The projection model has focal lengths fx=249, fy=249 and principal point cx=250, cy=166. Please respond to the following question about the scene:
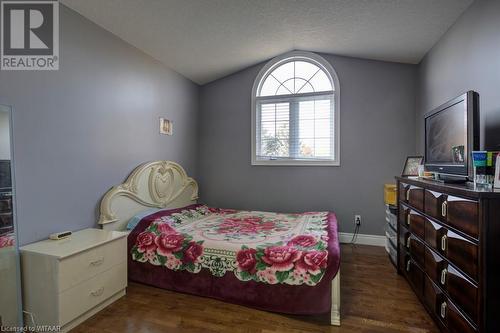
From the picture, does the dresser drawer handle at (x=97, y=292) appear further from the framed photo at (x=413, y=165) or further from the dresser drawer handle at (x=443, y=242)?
the framed photo at (x=413, y=165)

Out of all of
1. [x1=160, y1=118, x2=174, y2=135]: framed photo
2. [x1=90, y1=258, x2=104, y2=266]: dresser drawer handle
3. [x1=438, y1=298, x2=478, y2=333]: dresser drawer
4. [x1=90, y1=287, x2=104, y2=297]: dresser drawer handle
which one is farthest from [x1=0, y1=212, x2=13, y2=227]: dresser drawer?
[x1=438, y1=298, x2=478, y2=333]: dresser drawer

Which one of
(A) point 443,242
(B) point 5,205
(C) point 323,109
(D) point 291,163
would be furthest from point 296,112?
(B) point 5,205

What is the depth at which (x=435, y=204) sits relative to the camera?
5.39 feet

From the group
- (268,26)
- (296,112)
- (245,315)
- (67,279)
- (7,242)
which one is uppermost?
(268,26)

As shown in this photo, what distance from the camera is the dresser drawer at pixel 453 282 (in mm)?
1230

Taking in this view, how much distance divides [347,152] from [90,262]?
3.20 metres

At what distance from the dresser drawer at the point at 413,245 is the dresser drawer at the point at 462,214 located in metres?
0.53

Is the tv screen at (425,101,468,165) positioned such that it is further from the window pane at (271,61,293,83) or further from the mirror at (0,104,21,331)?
the mirror at (0,104,21,331)

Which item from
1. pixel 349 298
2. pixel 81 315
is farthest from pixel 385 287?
pixel 81 315

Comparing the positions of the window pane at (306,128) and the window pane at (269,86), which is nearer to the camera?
the window pane at (306,128)

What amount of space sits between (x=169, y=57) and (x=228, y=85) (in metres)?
1.12

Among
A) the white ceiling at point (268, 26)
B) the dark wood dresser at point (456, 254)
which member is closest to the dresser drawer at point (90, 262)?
the white ceiling at point (268, 26)

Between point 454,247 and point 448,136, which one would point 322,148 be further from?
point 454,247

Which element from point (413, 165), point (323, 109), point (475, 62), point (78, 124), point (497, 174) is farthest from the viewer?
point (323, 109)
